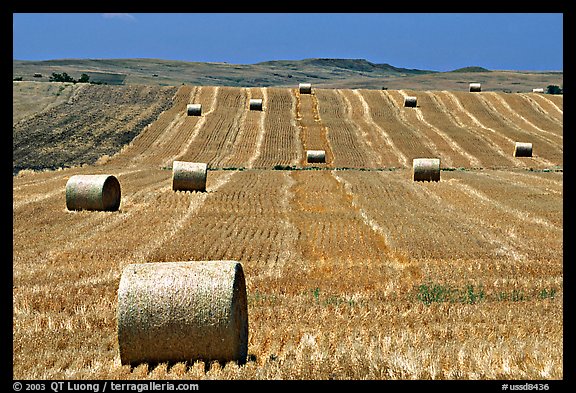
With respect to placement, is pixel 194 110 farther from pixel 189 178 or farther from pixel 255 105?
pixel 189 178

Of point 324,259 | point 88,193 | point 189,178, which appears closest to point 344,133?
point 189,178

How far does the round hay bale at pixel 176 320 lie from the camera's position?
7266mm

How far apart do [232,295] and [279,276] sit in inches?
214

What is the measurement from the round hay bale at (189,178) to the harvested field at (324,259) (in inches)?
22.3

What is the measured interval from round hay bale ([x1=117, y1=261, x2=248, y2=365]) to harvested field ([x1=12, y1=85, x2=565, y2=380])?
190mm

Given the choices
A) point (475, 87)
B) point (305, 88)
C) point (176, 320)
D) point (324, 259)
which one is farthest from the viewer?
point (475, 87)

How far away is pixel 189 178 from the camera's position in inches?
998

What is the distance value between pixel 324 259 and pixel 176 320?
7.73 m

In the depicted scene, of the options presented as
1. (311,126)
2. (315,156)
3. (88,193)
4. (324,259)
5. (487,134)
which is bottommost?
(324,259)

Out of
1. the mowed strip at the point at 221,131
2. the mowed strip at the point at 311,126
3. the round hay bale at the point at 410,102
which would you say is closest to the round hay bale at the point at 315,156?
the mowed strip at the point at 311,126

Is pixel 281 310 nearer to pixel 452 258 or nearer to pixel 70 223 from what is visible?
pixel 452 258

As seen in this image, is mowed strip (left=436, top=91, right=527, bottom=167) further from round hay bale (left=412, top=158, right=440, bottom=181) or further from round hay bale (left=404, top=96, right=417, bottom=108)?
round hay bale (left=412, top=158, right=440, bottom=181)

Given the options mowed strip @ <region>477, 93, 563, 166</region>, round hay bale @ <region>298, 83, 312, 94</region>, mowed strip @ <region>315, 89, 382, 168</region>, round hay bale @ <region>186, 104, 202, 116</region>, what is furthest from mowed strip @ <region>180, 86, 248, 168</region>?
mowed strip @ <region>477, 93, 563, 166</region>

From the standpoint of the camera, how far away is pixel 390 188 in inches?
1129
